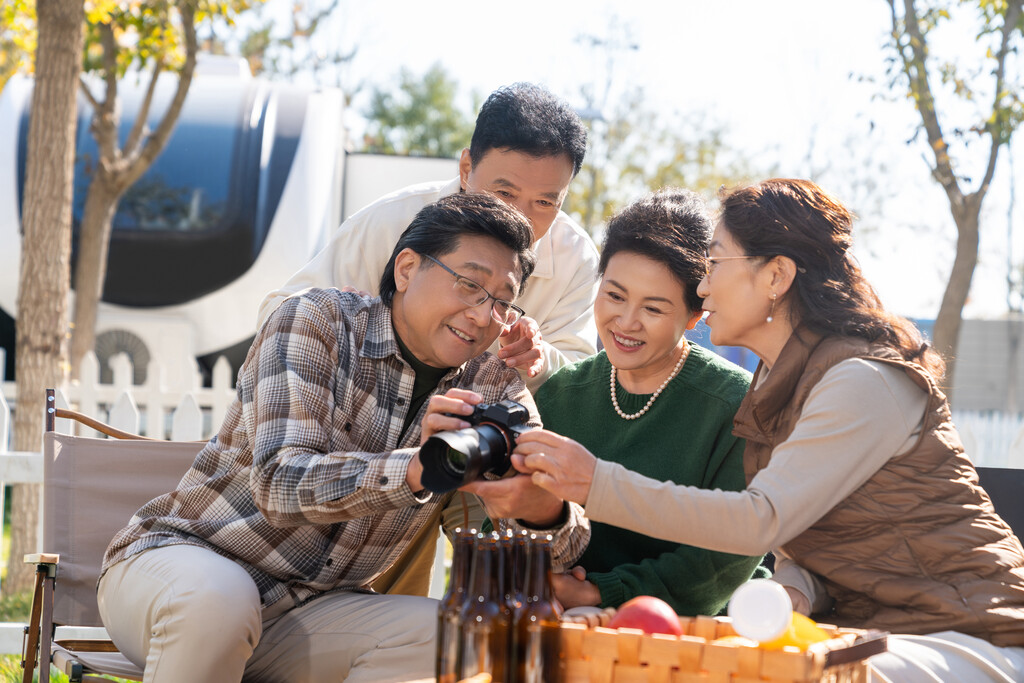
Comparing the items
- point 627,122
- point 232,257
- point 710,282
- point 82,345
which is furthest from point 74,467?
point 627,122

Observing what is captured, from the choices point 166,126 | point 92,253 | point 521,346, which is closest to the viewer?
point 521,346

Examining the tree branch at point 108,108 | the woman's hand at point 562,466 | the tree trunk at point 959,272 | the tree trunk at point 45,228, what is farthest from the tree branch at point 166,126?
the woman's hand at point 562,466

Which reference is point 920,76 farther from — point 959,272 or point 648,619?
point 648,619

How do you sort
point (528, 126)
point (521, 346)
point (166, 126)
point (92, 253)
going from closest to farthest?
1. point (521, 346)
2. point (528, 126)
3. point (166, 126)
4. point (92, 253)

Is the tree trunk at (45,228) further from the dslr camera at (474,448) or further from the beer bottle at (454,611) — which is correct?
the beer bottle at (454,611)

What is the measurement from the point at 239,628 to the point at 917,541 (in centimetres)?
160

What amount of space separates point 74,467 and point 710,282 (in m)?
2.40

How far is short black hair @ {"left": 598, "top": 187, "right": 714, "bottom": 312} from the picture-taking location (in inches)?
117

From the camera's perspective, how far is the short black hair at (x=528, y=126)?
11.8 ft

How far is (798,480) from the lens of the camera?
2238 mm

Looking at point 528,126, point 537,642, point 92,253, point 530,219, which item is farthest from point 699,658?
point 92,253

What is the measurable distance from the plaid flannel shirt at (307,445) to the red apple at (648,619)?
2.11 feet

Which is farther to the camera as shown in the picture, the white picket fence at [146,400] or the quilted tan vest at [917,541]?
the white picket fence at [146,400]

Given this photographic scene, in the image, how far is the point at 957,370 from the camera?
26.1 meters
